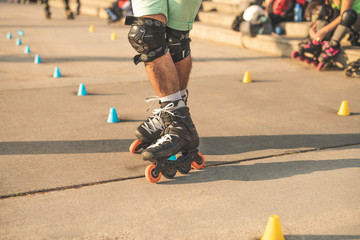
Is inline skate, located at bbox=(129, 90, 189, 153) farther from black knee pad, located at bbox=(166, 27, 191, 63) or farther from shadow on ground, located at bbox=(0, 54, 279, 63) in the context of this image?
shadow on ground, located at bbox=(0, 54, 279, 63)

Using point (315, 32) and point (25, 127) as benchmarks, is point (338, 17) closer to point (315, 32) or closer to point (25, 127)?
point (315, 32)

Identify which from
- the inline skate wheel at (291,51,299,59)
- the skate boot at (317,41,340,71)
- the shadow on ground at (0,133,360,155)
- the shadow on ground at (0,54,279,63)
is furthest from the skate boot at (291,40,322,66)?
the shadow on ground at (0,133,360,155)

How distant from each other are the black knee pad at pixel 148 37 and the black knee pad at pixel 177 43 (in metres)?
0.18

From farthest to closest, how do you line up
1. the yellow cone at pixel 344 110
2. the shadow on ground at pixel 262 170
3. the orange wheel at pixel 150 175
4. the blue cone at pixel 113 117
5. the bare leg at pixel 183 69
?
1. the yellow cone at pixel 344 110
2. the blue cone at pixel 113 117
3. the bare leg at pixel 183 69
4. the shadow on ground at pixel 262 170
5. the orange wheel at pixel 150 175

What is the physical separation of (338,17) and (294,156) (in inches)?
147

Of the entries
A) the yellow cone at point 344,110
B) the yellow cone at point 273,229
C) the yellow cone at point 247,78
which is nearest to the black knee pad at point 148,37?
the yellow cone at point 273,229

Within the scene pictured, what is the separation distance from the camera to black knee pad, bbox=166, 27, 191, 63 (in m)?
2.96

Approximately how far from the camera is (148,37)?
2703mm

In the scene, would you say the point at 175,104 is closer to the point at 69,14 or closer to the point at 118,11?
the point at 118,11

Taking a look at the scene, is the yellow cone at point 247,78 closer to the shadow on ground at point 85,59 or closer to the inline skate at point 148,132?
the shadow on ground at point 85,59

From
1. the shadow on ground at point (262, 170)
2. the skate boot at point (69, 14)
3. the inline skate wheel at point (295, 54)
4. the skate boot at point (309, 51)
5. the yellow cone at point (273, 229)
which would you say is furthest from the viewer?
the skate boot at point (69, 14)

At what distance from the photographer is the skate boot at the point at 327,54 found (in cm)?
609

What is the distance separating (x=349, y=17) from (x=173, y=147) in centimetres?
420

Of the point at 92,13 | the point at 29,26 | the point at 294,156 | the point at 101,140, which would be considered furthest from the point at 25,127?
the point at 92,13
